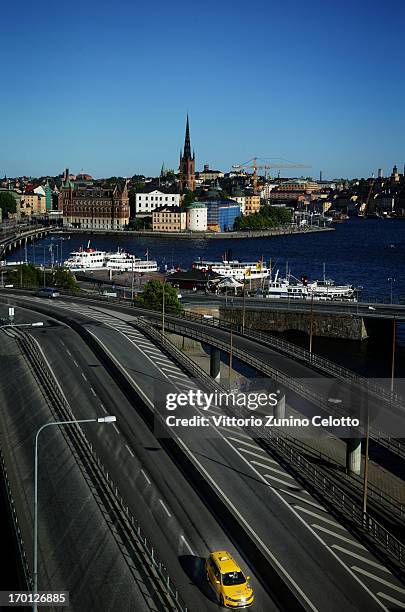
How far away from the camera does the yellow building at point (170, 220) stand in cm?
11294

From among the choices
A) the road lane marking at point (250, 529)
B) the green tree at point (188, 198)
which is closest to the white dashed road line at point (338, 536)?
the road lane marking at point (250, 529)

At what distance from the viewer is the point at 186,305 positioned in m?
41.7

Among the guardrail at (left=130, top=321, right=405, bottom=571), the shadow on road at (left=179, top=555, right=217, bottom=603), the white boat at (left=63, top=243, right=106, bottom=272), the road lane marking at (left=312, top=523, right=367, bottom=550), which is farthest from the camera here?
the white boat at (left=63, top=243, right=106, bottom=272)

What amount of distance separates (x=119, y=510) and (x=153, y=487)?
54.1 inches

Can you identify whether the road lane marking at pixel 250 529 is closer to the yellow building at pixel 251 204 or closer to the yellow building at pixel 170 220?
the yellow building at pixel 170 220

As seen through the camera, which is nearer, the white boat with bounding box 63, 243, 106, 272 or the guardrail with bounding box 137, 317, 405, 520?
the guardrail with bounding box 137, 317, 405, 520

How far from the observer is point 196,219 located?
113688mm

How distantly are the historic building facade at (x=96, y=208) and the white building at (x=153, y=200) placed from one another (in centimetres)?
324

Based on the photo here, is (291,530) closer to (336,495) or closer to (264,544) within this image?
(264,544)

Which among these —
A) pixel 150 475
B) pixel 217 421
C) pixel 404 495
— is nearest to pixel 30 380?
pixel 217 421

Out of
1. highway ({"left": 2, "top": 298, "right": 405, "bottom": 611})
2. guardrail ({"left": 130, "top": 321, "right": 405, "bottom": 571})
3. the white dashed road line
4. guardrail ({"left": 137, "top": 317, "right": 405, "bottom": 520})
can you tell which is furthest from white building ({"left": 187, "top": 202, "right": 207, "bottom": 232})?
the white dashed road line

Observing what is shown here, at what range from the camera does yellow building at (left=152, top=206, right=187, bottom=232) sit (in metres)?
113

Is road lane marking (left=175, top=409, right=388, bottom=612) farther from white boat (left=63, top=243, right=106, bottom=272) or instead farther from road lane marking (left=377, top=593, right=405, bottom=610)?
white boat (left=63, top=243, right=106, bottom=272)

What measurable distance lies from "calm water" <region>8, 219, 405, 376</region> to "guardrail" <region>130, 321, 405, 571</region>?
47.9 feet
